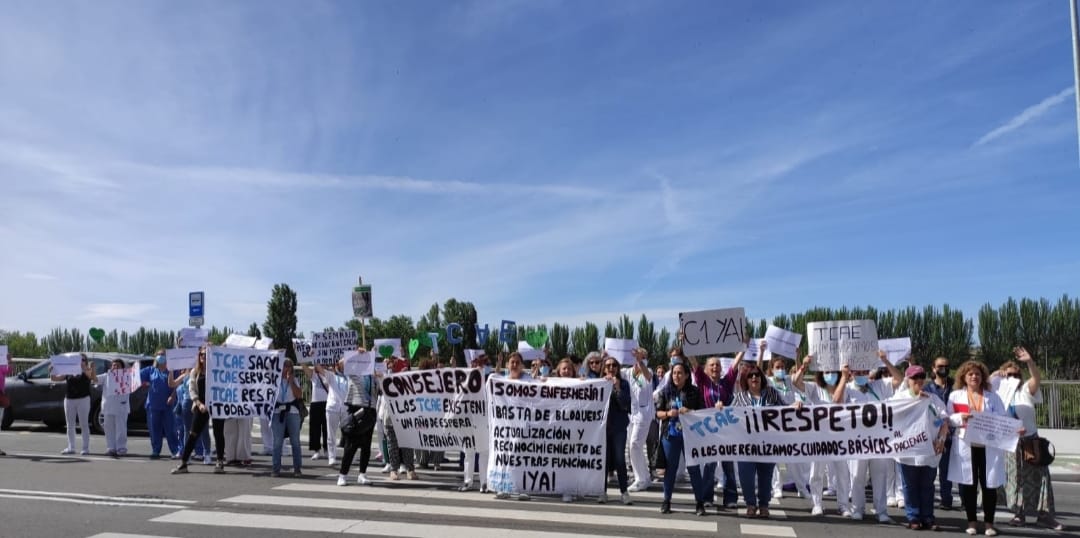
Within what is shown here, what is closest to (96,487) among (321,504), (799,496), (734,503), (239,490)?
(239,490)

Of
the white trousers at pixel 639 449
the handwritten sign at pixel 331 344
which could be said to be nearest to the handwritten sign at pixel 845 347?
the white trousers at pixel 639 449

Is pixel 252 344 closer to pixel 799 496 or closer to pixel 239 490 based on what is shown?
pixel 239 490

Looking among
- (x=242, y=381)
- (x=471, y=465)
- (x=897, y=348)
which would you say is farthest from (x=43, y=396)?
(x=897, y=348)

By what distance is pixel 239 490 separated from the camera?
10.3 metres

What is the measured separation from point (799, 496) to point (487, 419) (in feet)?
13.8

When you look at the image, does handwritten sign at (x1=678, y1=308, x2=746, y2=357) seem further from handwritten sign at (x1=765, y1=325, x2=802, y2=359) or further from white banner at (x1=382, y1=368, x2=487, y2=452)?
white banner at (x1=382, y1=368, x2=487, y2=452)

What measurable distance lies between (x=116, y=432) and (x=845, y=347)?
39.4 feet

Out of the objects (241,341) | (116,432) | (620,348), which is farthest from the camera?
(620,348)

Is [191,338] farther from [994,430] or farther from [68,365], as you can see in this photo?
[994,430]

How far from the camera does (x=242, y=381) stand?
41.3 feet

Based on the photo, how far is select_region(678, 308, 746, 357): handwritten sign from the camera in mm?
10633

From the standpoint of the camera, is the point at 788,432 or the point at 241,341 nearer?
the point at 788,432

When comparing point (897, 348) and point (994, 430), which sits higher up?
point (897, 348)

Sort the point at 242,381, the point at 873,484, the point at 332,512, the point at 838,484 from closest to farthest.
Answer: the point at 332,512, the point at 873,484, the point at 838,484, the point at 242,381
